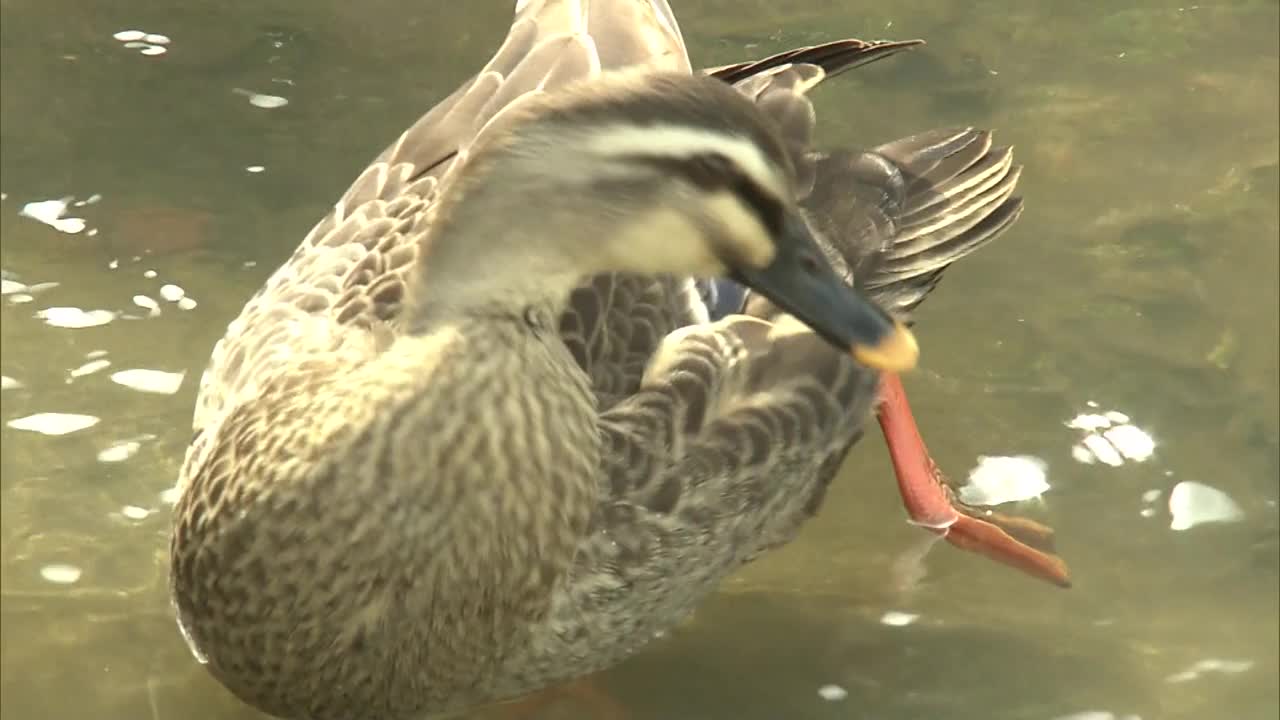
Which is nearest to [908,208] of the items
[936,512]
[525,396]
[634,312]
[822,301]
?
[936,512]

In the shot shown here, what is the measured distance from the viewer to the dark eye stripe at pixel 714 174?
2301 mm

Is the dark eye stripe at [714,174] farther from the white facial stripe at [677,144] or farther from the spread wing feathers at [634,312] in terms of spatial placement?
the spread wing feathers at [634,312]

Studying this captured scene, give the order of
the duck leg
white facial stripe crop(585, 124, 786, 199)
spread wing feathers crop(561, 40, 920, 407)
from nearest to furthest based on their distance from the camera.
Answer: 1. white facial stripe crop(585, 124, 786, 199)
2. spread wing feathers crop(561, 40, 920, 407)
3. the duck leg


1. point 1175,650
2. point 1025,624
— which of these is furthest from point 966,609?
A: point 1175,650

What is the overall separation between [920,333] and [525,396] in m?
1.68

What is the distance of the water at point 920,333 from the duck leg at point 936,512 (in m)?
0.05

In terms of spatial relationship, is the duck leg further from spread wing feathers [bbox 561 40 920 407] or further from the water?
spread wing feathers [bbox 561 40 920 407]

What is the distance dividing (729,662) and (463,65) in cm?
199

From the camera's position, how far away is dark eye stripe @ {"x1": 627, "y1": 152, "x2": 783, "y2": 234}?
2.30m

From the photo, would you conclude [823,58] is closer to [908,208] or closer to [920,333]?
[908,208]

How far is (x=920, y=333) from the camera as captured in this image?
13.1ft

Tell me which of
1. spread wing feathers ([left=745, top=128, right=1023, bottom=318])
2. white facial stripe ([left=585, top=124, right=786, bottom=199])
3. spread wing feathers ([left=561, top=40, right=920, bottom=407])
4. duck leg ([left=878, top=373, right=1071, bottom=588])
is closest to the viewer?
white facial stripe ([left=585, top=124, right=786, bottom=199])

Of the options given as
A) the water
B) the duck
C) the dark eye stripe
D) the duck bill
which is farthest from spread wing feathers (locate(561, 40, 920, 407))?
the water

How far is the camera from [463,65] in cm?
460
